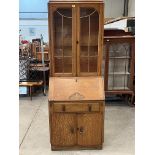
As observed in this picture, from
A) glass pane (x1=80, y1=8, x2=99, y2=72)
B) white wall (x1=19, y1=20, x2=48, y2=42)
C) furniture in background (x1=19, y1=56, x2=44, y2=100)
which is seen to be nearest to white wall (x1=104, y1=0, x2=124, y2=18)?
white wall (x1=19, y1=20, x2=48, y2=42)

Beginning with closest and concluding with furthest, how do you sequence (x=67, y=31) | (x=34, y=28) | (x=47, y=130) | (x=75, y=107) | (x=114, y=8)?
(x=75, y=107)
(x=67, y=31)
(x=47, y=130)
(x=34, y=28)
(x=114, y=8)

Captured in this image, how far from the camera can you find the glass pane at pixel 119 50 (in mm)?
5402

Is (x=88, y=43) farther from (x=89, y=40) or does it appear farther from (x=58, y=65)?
(x=58, y=65)

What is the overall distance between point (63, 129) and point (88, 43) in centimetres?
115

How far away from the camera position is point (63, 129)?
3.51 metres

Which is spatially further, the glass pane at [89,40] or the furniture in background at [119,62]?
the furniture in background at [119,62]

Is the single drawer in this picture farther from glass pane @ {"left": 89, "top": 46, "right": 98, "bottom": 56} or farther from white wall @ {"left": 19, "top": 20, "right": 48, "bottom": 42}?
white wall @ {"left": 19, "top": 20, "right": 48, "bottom": 42}

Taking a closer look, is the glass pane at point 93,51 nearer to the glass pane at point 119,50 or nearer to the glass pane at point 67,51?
the glass pane at point 67,51

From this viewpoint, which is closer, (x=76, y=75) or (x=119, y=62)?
(x=76, y=75)

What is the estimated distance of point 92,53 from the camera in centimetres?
366

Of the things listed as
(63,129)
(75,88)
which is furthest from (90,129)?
(75,88)

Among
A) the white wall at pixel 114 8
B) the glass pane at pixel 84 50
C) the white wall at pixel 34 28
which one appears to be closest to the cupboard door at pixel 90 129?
the glass pane at pixel 84 50

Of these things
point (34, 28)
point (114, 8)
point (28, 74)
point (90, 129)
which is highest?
point (114, 8)

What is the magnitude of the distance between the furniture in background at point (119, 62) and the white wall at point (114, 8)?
3944mm
